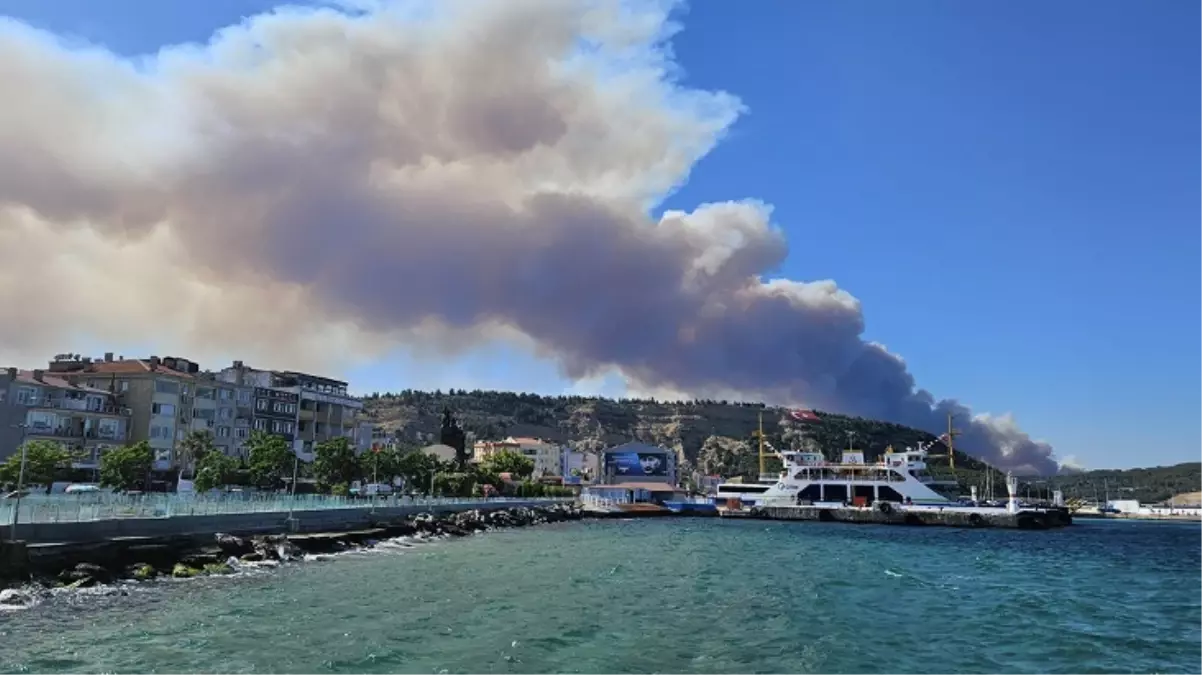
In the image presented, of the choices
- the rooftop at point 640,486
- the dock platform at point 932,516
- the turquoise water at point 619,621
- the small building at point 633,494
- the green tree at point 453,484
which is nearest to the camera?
the turquoise water at point 619,621

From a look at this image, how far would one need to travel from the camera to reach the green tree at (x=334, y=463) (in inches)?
3984

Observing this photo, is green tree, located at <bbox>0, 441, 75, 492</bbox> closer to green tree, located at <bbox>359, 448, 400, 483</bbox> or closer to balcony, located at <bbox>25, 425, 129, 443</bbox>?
balcony, located at <bbox>25, 425, 129, 443</bbox>

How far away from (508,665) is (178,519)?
31.9 meters

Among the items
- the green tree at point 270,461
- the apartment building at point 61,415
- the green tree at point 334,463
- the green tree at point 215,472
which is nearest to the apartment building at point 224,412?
the apartment building at point 61,415

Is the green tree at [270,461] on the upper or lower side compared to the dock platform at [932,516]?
upper

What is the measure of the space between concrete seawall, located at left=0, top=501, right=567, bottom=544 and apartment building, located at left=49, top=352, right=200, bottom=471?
3378 centimetres

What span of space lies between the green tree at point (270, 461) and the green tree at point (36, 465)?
62.5 feet

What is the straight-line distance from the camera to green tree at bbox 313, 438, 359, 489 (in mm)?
101188

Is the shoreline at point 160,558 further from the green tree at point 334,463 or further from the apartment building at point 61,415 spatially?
the apartment building at point 61,415

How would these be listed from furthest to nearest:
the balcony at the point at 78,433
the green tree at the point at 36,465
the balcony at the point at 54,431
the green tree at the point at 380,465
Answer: the green tree at the point at 380,465, the balcony at the point at 78,433, the balcony at the point at 54,431, the green tree at the point at 36,465

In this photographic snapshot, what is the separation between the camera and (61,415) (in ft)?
289

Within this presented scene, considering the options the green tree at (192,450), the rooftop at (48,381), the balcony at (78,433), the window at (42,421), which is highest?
the rooftop at (48,381)

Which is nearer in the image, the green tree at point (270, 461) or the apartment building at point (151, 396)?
the green tree at point (270, 461)

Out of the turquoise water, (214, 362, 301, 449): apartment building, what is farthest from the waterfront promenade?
(214, 362, 301, 449): apartment building
